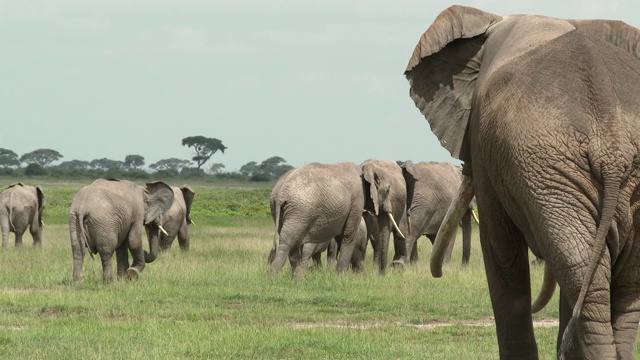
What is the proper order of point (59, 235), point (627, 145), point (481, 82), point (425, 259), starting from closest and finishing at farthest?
1. point (627, 145)
2. point (481, 82)
3. point (425, 259)
4. point (59, 235)

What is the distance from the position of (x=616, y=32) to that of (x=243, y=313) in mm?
6730

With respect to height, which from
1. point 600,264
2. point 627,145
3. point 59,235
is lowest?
point 59,235

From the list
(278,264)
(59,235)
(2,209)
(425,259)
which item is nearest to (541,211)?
(278,264)

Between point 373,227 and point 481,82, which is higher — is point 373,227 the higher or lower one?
the lower one

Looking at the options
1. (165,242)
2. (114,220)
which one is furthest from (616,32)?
(165,242)

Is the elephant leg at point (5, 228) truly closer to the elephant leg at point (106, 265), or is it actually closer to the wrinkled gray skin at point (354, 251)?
the wrinkled gray skin at point (354, 251)

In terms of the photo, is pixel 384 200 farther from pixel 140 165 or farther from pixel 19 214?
pixel 140 165

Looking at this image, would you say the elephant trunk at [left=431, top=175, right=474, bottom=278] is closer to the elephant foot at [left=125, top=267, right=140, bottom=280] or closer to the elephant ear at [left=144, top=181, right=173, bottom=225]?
the elephant foot at [left=125, top=267, right=140, bottom=280]

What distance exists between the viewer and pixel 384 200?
59.7ft

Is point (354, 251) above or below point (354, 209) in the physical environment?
below

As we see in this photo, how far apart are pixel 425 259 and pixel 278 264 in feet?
21.4

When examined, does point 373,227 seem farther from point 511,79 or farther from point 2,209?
point 511,79

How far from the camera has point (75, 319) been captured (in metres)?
10.9

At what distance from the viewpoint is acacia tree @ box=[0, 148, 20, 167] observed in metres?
126
